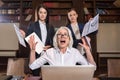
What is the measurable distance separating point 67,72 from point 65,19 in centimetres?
441

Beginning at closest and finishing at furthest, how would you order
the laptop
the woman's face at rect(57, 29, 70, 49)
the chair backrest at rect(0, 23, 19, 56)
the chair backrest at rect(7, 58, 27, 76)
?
the laptop, the woman's face at rect(57, 29, 70, 49), the chair backrest at rect(7, 58, 27, 76), the chair backrest at rect(0, 23, 19, 56)

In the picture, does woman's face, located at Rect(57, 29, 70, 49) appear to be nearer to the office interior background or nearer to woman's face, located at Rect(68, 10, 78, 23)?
woman's face, located at Rect(68, 10, 78, 23)

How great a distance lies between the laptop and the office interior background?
425 centimetres

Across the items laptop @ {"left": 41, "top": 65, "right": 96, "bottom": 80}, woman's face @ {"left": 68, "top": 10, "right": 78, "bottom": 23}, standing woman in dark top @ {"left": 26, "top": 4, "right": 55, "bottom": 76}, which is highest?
woman's face @ {"left": 68, "top": 10, "right": 78, "bottom": 23}

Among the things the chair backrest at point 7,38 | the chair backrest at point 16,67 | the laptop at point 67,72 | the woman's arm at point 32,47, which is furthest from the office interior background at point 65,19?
the laptop at point 67,72

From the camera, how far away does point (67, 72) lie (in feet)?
4.91

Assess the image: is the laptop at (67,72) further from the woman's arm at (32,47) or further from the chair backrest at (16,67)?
the chair backrest at (16,67)

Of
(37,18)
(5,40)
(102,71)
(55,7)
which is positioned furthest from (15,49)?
(37,18)

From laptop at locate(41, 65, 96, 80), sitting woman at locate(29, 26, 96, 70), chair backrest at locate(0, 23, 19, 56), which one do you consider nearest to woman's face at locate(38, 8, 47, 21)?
sitting woman at locate(29, 26, 96, 70)

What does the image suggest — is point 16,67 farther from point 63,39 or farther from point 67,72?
point 67,72

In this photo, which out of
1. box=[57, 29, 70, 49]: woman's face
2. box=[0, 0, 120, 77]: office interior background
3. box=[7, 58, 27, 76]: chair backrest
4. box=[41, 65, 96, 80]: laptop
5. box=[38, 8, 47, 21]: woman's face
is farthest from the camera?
box=[0, 0, 120, 77]: office interior background

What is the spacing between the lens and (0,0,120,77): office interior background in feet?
19.2

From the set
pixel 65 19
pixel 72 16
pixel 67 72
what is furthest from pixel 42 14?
pixel 65 19

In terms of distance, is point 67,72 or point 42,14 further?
point 42,14
